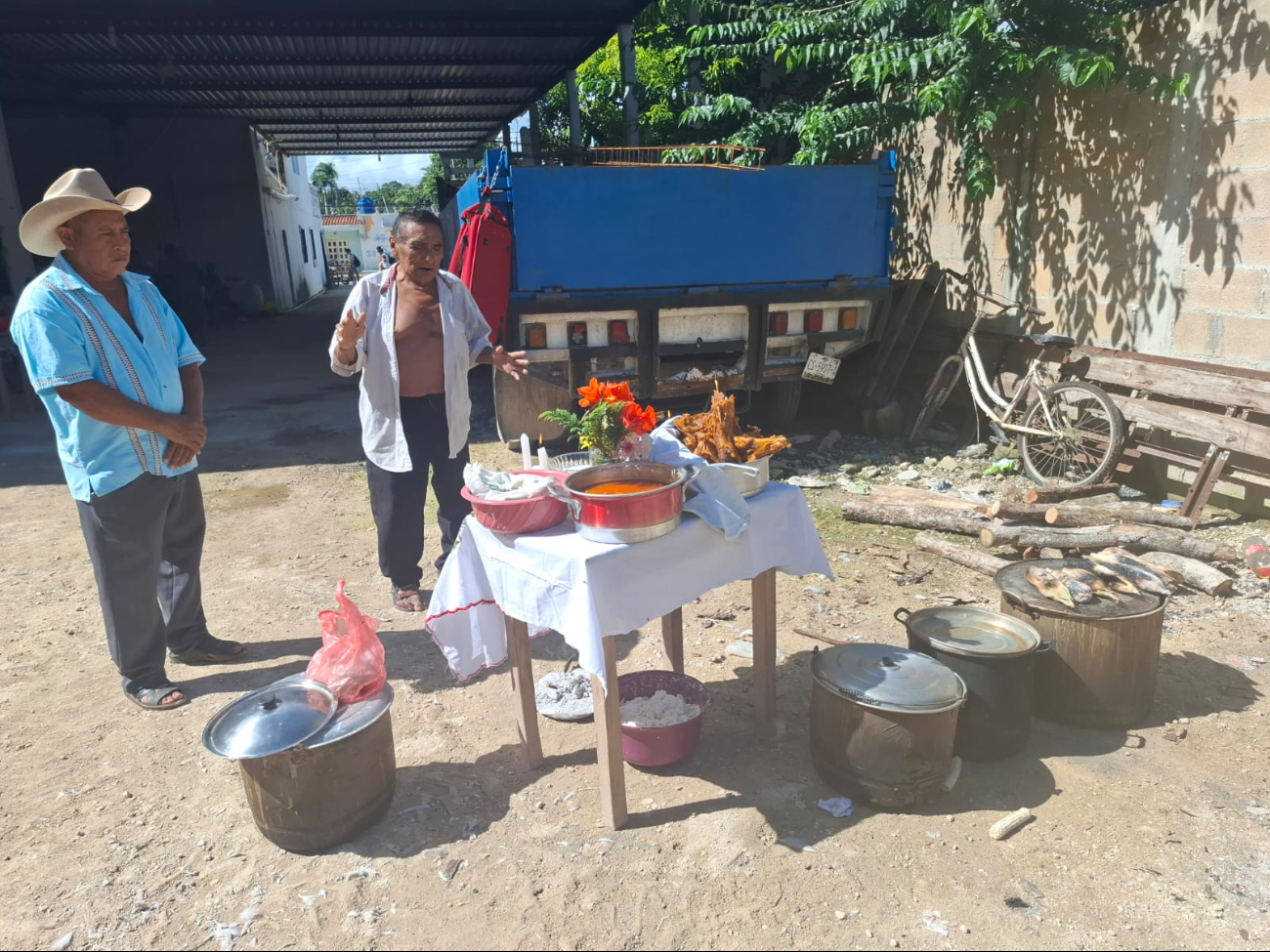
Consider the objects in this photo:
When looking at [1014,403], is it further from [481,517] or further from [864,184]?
[481,517]

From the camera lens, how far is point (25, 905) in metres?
2.51

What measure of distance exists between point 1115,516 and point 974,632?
2569 millimetres

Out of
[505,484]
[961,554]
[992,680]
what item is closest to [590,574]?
[505,484]

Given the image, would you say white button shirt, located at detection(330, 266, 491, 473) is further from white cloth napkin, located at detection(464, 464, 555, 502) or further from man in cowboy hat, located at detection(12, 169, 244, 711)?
white cloth napkin, located at detection(464, 464, 555, 502)

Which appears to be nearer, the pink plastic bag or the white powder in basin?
the pink plastic bag

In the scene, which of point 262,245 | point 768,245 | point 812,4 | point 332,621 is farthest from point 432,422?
point 262,245

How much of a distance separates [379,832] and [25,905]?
1026 millimetres

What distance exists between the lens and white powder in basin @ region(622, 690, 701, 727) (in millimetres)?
3076

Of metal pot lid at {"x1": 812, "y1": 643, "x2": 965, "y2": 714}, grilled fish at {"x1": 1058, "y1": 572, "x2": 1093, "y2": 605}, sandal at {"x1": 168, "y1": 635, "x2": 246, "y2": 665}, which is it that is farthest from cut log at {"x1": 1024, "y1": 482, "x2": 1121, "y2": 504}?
sandal at {"x1": 168, "y1": 635, "x2": 246, "y2": 665}

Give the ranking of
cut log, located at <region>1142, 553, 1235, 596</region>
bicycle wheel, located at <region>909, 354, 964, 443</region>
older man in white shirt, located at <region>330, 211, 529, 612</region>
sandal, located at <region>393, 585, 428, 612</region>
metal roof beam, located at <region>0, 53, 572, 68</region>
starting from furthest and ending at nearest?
1. metal roof beam, located at <region>0, 53, 572, 68</region>
2. bicycle wheel, located at <region>909, 354, 964, 443</region>
3. sandal, located at <region>393, 585, 428, 612</region>
4. cut log, located at <region>1142, 553, 1235, 596</region>
5. older man in white shirt, located at <region>330, 211, 529, 612</region>

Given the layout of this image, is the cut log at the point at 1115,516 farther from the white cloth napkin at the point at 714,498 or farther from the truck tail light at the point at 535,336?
the truck tail light at the point at 535,336

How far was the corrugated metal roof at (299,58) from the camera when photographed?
991cm

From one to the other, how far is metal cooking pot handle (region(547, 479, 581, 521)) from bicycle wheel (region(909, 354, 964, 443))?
537 centimetres

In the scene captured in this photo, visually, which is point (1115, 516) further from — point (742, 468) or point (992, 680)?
point (742, 468)
